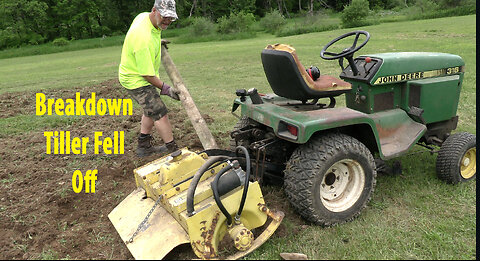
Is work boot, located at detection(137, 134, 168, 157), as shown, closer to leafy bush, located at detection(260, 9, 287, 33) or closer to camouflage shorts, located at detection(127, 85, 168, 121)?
camouflage shorts, located at detection(127, 85, 168, 121)

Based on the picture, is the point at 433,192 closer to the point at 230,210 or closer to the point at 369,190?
the point at 369,190

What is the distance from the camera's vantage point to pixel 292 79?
9.27 ft

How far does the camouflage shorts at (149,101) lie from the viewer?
3979 millimetres

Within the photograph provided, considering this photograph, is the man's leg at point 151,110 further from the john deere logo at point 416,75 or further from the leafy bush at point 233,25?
the leafy bush at point 233,25

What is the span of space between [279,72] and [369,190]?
3.85ft

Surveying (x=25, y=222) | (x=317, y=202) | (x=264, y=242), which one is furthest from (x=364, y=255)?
(x=25, y=222)

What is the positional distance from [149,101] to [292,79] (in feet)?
5.99

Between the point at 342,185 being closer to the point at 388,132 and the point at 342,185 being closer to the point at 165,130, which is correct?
the point at 388,132

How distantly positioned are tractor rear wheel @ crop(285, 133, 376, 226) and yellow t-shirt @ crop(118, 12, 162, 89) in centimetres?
188

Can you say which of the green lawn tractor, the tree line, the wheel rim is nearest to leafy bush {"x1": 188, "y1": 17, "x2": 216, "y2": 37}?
the tree line

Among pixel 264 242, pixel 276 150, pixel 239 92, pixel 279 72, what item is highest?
pixel 279 72

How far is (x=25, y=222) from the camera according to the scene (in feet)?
9.87

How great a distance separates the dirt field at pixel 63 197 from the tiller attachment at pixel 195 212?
0.65 feet

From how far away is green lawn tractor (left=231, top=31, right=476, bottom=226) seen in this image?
2680 mm
